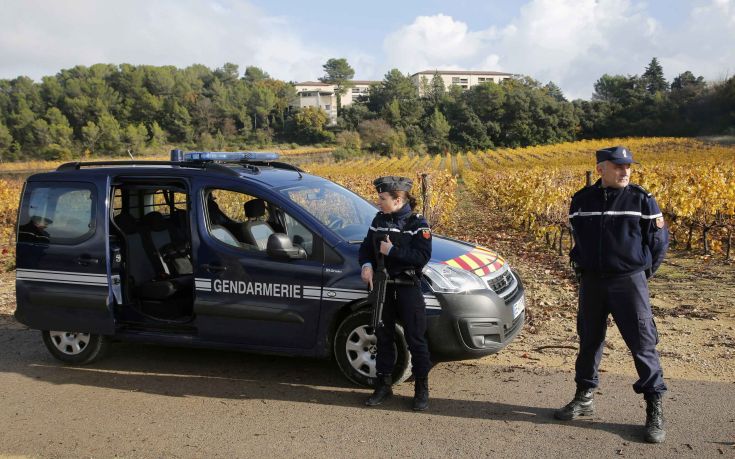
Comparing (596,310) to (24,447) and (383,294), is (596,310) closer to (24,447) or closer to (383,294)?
(383,294)

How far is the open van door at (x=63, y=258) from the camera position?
511 cm

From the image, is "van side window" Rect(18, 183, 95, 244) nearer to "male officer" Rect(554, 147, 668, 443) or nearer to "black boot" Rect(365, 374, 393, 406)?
"black boot" Rect(365, 374, 393, 406)

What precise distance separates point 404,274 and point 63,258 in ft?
10.3

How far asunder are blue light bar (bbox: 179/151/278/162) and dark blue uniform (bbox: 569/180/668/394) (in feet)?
10.7

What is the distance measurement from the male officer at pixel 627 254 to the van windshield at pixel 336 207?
6.03 ft

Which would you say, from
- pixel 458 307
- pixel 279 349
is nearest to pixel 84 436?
pixel 279 349

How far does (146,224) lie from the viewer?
5.94 meters

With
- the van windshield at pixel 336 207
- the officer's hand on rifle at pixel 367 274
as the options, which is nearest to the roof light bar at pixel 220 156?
the van windshield at pixel 336 207

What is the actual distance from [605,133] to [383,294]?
72.9m

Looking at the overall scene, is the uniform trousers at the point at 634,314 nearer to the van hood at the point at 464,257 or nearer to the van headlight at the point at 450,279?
the van headlight at the point at 450,279

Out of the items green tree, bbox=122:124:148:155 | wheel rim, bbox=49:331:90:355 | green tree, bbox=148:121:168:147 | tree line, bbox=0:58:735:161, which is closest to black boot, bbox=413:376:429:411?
wheel rim, bbox=49:331:90:355

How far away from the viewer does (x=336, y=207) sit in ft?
17.3

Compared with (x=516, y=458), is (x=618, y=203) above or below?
above

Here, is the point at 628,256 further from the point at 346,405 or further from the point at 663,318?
the point at 663,318
